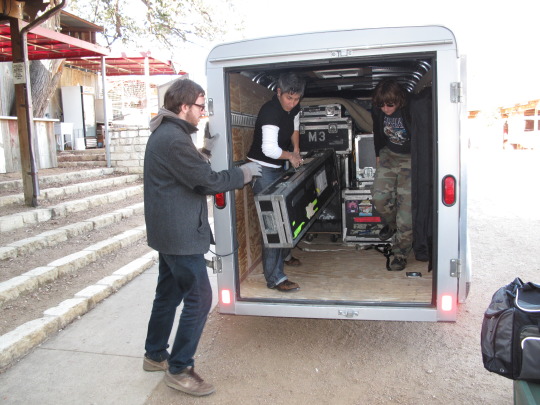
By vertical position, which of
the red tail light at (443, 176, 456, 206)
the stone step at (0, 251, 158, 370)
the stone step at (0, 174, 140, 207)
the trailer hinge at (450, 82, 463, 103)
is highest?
the trailer hinge at (450, 82, 463, 103)

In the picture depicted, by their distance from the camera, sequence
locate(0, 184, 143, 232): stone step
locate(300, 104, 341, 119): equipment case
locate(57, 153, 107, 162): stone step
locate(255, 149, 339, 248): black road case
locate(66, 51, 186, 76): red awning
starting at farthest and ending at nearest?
locate(66, 51, 186, 76): red awning < locate(57, 153, 107, 162): stone step < locate(0, 184, 143, 232): stone step < locate(300, 104, 341, 119): equipment case < locate(255, 149, 339, 248): black road case

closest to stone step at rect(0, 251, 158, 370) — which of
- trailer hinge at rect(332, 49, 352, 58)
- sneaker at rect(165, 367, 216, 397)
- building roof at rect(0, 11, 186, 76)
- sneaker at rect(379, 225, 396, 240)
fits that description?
sneaker at rect(165, 367, 216, 397)

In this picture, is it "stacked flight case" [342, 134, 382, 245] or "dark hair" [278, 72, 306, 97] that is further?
"stacked flight case" [342, 134, 382, 245]

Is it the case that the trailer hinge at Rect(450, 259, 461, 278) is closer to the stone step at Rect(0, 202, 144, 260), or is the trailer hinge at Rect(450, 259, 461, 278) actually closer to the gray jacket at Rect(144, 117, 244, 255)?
the gray jacket at Rect(144, 117, 244, 255)

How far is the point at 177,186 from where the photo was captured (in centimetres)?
300

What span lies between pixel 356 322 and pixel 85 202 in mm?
5400

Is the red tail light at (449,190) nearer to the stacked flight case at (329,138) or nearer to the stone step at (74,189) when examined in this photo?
the stacked flight case at (329,138)

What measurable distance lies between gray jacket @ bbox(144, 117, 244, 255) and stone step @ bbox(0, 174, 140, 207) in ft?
17.0

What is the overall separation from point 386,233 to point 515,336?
2.76 meters

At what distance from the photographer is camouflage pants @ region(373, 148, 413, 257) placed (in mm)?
4570

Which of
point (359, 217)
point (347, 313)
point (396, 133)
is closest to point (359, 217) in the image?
point (359, 217)

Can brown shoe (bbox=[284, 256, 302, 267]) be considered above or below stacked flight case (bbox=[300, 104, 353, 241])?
below

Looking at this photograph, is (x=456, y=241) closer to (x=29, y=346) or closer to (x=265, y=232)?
(x=265, y=232)

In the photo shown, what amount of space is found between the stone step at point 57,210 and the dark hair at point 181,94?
4265 mm
